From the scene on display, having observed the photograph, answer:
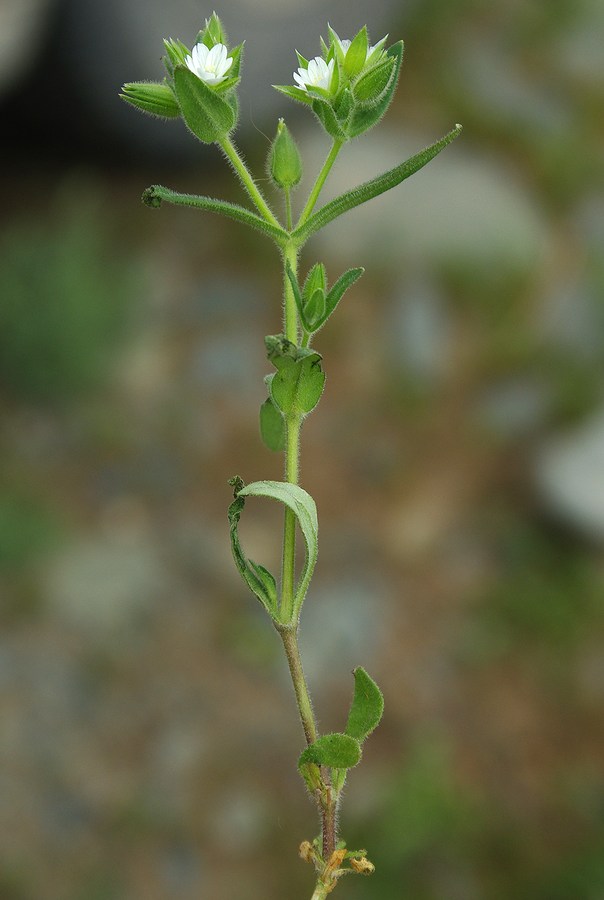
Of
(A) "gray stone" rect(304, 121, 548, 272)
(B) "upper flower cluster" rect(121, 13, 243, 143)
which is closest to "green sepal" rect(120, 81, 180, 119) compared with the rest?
(B) "upper flower cluster" rect(121, 13, 243, 143)

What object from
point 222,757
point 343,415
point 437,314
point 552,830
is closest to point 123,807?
point 222,757

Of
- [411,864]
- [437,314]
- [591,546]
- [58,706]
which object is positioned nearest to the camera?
[411,864]

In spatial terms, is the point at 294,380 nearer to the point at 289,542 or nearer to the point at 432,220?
the point at 289,542

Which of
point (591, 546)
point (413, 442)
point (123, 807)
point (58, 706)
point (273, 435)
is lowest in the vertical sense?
point (273, 435)

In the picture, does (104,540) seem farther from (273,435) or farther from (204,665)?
(273,435)

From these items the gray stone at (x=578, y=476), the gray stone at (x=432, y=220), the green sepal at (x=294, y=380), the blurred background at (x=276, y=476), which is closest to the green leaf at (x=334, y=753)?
the green sepal at (x=294, y=380)
